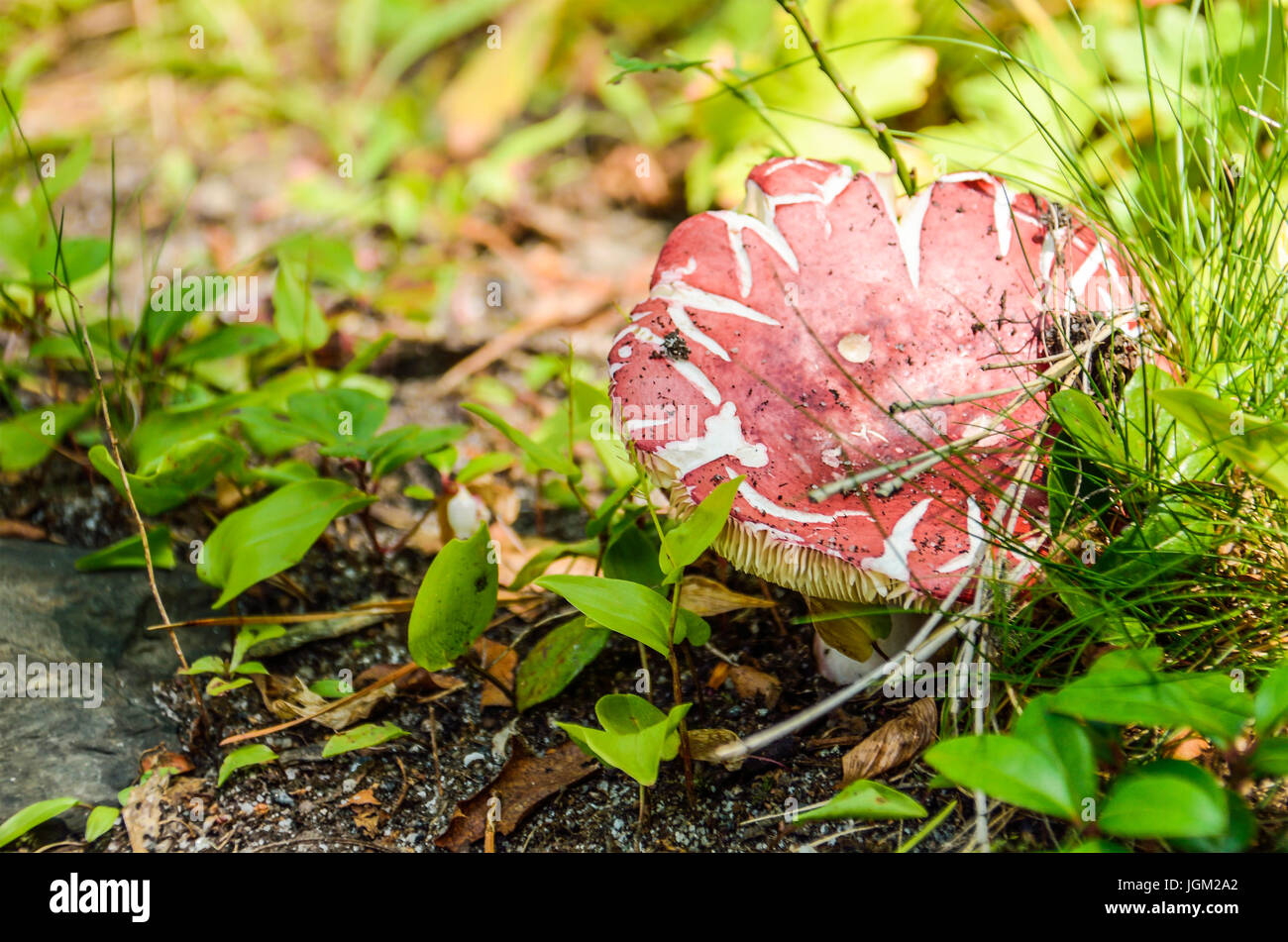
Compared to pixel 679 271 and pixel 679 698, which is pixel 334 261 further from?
pixel 679 698

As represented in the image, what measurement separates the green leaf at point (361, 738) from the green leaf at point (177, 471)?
710mm

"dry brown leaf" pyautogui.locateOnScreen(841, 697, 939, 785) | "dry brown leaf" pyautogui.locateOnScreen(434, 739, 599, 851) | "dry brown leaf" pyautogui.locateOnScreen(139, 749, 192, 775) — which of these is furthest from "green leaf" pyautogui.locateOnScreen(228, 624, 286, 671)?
"dry brown leaf" pyautogui.locateOnScreen(841, 697, 939, 785)

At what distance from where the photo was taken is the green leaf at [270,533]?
6.68ft

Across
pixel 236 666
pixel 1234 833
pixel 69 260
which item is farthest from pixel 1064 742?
pixel 69 260

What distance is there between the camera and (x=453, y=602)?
74.1 inches

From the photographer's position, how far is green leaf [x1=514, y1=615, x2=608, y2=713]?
2.07 metres

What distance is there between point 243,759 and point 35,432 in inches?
48.4

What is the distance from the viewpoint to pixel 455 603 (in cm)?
189

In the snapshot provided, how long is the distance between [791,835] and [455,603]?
2.55 feet

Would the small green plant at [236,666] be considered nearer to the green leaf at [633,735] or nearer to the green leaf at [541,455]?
the green leaf at [541,455]

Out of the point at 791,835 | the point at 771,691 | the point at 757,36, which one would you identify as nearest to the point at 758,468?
the point at 771,691

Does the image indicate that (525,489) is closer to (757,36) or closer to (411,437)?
(411,437)

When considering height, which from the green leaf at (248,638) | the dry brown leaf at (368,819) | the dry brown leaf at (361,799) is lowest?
the dry brown leaf at (368,819)

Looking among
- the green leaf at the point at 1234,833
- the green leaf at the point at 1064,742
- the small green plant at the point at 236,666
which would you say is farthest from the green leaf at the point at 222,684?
the green leaf at the point at 1234,833
